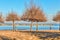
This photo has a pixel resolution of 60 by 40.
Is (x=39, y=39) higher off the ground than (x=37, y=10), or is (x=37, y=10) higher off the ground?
(x=37, y=10)

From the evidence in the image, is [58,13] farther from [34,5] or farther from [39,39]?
[39,39]

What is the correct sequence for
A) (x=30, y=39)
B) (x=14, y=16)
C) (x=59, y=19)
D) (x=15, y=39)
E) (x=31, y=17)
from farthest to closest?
(x=59, y=19) < (x=14, y=16) < (x=31, y=17) < (x=30, y=39) < (x=15, y=39)

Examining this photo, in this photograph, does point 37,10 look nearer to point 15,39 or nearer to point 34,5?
point 34,5

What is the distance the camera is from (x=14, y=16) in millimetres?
36750

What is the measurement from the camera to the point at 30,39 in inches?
741

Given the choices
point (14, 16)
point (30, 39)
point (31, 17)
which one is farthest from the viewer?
point (14, 16)

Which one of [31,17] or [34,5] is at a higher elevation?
[34,5]

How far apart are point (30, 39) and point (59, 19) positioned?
95.0 ft

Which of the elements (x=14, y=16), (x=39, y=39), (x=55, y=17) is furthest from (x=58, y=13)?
(x=39, y=39)

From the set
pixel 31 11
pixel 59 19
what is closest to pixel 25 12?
pixel 31 11

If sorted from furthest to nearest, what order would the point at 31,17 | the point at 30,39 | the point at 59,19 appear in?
the point at 59,19 < the point at 31,17 < the point at 30,39

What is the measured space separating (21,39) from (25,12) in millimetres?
16584

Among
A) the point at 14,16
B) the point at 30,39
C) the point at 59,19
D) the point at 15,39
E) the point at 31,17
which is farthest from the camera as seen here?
the point at 59,19

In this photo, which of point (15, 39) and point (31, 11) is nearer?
point (15, 39)
